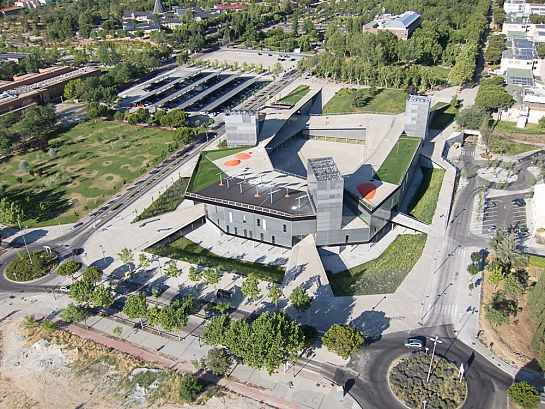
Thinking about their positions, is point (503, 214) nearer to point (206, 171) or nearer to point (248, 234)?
point (248, 234)

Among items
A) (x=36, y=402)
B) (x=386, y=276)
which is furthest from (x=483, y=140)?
(x=36, y=402)

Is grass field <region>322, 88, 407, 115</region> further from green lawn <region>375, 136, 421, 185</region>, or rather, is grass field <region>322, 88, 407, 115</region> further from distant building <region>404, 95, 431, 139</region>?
green lawn <region>375, 136, 421, 185</region>

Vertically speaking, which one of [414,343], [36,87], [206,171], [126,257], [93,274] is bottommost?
[414,343]

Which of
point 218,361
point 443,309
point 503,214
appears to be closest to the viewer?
point 218,361

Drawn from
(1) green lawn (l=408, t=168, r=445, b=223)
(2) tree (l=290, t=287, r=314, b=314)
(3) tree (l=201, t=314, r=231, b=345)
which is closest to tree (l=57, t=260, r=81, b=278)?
(3) tree (l=201, t=314, r=231, b=345)

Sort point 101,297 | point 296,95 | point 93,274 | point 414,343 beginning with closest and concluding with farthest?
point 414,343 → point 101,297 → point 93,274 → point 296,95

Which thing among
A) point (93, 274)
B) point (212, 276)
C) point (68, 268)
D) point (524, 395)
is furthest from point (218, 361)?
point (524, 395)

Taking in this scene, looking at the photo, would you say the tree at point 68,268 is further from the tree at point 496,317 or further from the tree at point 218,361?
the tree at point 496,317
